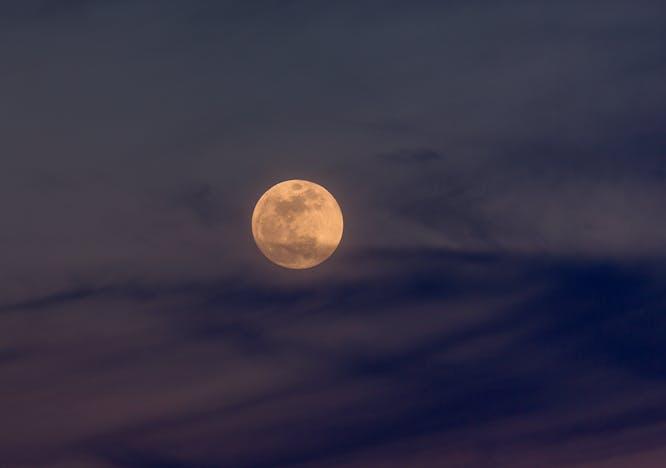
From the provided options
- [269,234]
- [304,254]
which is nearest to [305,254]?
[304,254]

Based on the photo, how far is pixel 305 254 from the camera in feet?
296

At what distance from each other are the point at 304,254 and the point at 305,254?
22 centimetres

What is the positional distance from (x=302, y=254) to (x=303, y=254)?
0.22 m

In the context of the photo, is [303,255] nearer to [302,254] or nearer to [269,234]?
[302,254]

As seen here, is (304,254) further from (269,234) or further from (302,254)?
(269,234)

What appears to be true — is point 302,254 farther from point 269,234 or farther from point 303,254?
point 269,234

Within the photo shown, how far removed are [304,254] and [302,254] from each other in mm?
443

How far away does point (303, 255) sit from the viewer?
3553 inches

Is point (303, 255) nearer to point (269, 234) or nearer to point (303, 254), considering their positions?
point (303, 254)

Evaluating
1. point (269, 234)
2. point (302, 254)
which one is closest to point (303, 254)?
point (302, 254)

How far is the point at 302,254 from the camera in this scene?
90250mm

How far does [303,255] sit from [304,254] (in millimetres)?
314

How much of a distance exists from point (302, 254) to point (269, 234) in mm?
8493

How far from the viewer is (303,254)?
90.2 meters
